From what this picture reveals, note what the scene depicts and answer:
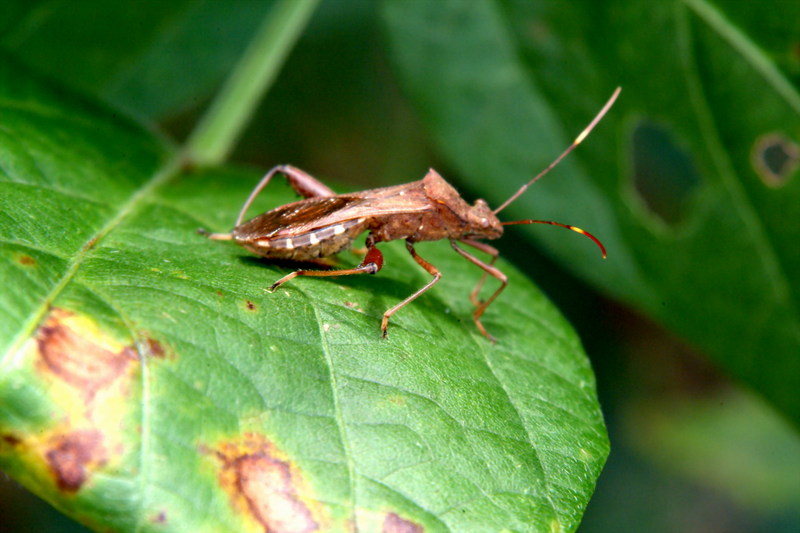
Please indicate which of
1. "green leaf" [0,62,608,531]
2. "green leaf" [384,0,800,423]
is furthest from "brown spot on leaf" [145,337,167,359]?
"green leaf" [384,0,800,423]

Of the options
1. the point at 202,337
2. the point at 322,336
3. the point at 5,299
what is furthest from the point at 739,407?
the point at 5,299

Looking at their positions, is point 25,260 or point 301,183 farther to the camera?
point 301,183

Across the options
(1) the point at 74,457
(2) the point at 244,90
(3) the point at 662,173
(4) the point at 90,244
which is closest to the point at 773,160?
(3) the point at 662,173

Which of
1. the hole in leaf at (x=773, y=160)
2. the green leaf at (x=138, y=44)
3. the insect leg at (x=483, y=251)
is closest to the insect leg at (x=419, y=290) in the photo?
the insect leg at (x=483, y=251)

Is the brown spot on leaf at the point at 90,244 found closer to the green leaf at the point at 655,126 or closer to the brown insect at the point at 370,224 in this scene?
the brown insect at the point at 370,224

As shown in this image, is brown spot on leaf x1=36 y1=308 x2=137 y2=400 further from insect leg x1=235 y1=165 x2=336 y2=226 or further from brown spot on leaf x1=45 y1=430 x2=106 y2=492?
insect leg x1=235 y1=165 x2=336 y2=226

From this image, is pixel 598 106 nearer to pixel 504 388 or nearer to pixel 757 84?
pixel 757 84

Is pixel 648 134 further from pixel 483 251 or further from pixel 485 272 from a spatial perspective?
pixel 485 272
